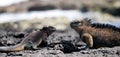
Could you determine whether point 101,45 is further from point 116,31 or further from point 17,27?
point 17,27

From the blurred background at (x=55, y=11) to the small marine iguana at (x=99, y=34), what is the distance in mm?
7097

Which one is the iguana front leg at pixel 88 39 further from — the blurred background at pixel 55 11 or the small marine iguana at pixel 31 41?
the blurred background at pixel 55 11

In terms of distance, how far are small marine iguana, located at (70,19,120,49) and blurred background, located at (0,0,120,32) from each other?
279 inches

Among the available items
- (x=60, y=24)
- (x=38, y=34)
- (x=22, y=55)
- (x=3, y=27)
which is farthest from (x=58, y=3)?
(x=22, y=55)

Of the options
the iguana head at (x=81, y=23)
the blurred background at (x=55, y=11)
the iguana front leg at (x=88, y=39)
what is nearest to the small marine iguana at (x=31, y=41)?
the iguana head at (x=81, y=23)

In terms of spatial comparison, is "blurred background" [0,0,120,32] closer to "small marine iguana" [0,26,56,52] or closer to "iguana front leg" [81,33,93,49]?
"small marine iguana" [0,26,56,52]

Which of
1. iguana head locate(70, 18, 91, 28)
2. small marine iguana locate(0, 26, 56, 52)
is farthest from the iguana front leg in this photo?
small marine iguana locate(0, 26, 56, 52)

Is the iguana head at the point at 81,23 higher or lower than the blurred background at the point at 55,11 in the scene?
higher

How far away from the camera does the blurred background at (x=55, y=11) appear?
53.3 ft

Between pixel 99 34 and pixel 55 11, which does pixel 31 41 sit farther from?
pixel 55 11

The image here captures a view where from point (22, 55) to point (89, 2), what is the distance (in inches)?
446

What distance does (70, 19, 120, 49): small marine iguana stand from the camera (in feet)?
26.9

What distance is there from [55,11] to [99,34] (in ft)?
30.5

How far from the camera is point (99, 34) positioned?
8.36 meters
